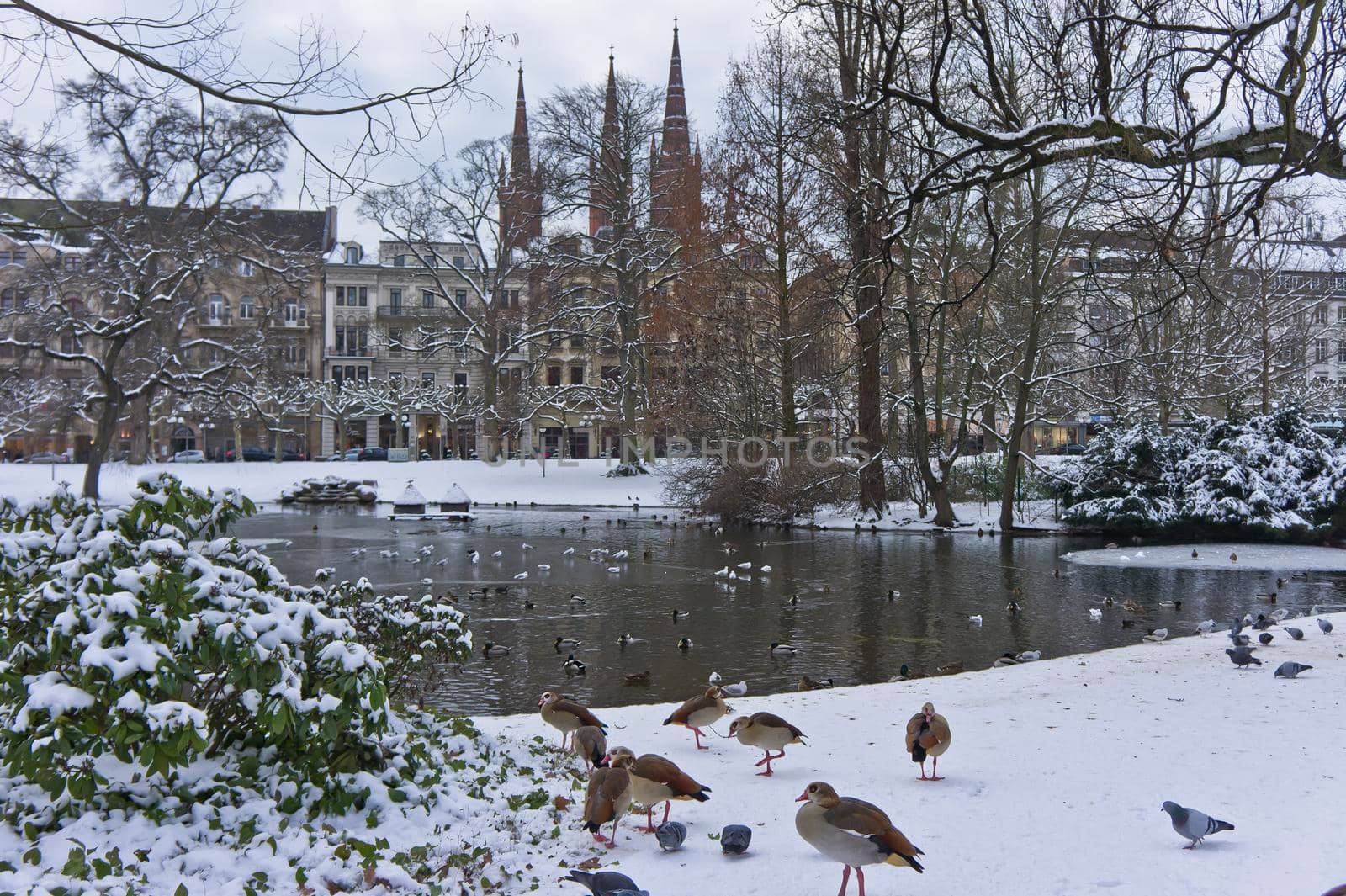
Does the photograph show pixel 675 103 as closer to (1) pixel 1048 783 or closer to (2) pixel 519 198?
(2) pixel 519 198

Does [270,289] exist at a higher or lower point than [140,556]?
higher

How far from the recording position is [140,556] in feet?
15.0

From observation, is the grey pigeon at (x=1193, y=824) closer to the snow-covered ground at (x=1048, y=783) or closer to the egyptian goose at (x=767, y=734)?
the snow-covered ground at (x=1048, y=783)

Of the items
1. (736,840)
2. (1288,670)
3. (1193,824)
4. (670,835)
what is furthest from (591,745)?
(1288,670)

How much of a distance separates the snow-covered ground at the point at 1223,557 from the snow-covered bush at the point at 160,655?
56.9 feet

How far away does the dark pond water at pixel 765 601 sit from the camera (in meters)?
9.89

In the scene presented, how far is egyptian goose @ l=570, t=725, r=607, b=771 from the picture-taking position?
5.45 m

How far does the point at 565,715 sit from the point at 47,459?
6420 centimetres

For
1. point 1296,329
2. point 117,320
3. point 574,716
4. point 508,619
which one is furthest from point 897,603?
point 1296,329

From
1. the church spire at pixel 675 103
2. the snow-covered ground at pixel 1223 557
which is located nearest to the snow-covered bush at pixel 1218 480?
the snow-covered ground at pixel 1223 557

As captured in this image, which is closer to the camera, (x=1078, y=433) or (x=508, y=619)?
(x=508, y=619)

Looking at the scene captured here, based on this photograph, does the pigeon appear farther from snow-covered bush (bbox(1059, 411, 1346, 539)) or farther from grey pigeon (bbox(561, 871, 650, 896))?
snow-covered bush (bbox(1059, 411, 1346, 539))

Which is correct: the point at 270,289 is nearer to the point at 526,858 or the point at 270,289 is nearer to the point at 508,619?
the point at 508,619

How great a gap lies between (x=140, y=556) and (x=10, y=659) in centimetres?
68
